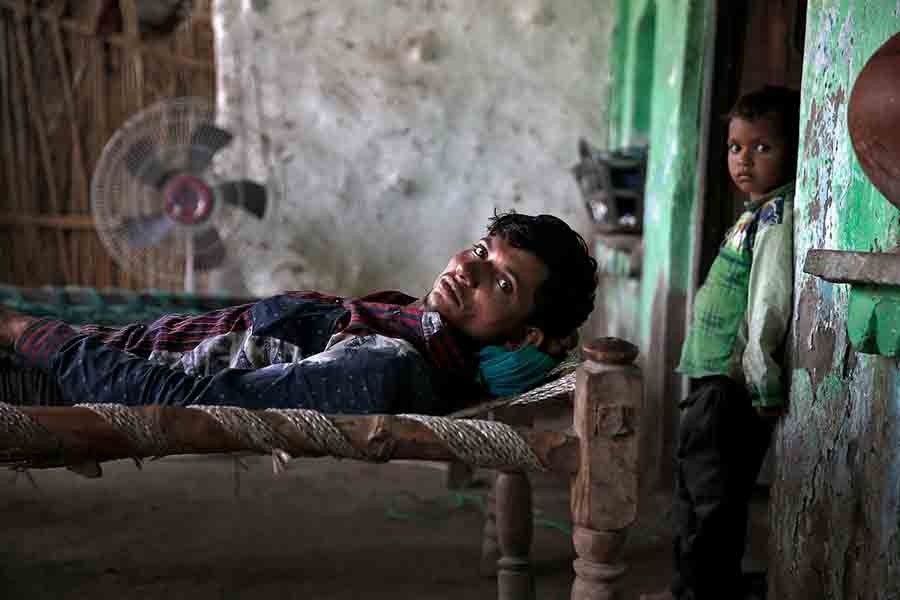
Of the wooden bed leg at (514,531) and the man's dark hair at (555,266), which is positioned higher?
the man's dark hair at (555,266)

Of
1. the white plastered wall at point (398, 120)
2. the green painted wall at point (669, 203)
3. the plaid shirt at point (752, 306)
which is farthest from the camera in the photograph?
the white plastered wall at point (398, 120)

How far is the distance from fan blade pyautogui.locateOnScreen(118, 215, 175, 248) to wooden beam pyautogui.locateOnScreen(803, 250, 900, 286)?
4.05 metres

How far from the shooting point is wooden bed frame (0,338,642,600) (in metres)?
1.40

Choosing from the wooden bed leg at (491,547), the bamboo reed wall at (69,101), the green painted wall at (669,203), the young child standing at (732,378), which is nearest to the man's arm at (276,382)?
the young child standing at (732,378)

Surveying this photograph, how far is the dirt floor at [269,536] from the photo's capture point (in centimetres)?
283

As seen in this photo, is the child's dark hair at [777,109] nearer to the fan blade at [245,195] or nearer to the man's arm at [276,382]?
the man's arm at [276,382]

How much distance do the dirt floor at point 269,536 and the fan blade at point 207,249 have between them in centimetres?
135

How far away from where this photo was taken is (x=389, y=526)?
342cm

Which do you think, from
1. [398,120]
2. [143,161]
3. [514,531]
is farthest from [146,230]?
[514,531]

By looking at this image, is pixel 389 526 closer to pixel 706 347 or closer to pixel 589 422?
pixel 706 347

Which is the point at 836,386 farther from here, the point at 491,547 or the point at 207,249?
the point at 207,249

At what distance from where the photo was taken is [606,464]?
4.68 feet

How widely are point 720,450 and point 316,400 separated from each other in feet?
4.08

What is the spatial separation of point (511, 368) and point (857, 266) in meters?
0.76
